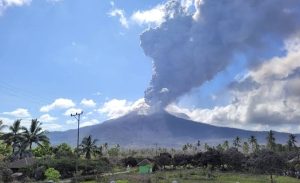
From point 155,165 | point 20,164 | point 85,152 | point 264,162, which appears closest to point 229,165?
point 155,165

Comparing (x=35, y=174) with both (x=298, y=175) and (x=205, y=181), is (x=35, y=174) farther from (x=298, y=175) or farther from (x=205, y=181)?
(x=298, y=175)

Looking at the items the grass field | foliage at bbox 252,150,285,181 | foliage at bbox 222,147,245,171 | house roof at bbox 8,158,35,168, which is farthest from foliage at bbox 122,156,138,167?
foliage at bbox 252,150,285,181

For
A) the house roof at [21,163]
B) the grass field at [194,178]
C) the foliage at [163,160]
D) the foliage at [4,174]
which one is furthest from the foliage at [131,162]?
the foliage at [4,174]

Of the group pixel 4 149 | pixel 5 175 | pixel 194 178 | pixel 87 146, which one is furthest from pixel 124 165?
pixel 5 175

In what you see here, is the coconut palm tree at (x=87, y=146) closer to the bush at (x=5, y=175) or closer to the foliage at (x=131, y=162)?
the foliage at (x=131, y=162)

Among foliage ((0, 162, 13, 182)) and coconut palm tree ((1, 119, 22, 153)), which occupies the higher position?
coconut palm tree ((1, 119, 22, 153))

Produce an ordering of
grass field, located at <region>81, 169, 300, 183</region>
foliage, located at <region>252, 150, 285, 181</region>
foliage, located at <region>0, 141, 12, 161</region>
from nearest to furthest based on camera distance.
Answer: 1. grass field, located at <region>81, 169, 300, 183</region>
2. foliage, located at <region>252, 150, 285, 181</region>
3. foliage, located at <region>0, 141, 12, 161</region>

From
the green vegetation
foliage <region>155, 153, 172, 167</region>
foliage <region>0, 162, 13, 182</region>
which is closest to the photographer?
foliage <region>0, 162, 13, 182</region>

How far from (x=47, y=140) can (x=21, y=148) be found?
17.1ft

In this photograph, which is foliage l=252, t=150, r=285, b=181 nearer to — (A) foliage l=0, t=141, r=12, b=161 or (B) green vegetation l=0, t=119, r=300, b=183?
(B) green vegetation l=0, t=119, r=300, b=183

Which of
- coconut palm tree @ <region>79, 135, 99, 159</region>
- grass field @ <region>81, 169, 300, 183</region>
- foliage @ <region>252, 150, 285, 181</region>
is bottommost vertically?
grass field @ <region>81, 169, 300, 183</region>

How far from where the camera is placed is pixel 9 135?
93.4 meters

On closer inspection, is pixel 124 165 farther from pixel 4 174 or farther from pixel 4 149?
pixel 4 174

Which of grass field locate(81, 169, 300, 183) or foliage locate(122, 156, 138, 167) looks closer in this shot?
grass field locate(81, 169, 300, 183)
